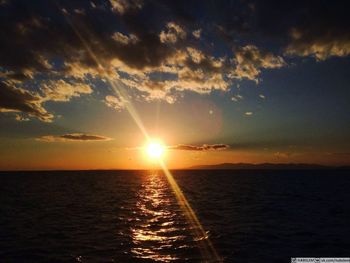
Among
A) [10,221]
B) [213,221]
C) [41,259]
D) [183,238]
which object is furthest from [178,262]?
[10,221]

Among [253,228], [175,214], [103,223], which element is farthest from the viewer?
[175,214]

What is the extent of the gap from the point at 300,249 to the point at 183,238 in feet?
25.4

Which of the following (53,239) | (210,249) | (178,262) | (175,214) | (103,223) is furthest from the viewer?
(175,214)

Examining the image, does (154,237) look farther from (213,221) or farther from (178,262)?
(213,221)

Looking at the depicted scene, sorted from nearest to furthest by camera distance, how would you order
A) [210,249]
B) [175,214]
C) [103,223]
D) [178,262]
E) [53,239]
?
[178,262] < [210,249] < [53,239] < [103,223] < [175,214]

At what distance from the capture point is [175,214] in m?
32.3

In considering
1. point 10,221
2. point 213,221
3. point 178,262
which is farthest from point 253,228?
point 10,221

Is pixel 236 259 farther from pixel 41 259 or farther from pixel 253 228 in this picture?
pixel 41 259

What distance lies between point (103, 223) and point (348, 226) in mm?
21458

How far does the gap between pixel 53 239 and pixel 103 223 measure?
6.20 metres

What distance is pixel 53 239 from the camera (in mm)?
20750

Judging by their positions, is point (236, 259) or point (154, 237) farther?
point (154, 237)

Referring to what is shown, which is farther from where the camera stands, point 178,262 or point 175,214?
point 175,214

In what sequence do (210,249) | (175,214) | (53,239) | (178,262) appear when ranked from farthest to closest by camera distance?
(175,214) < (53,239) < (210,249) < (178,262)
